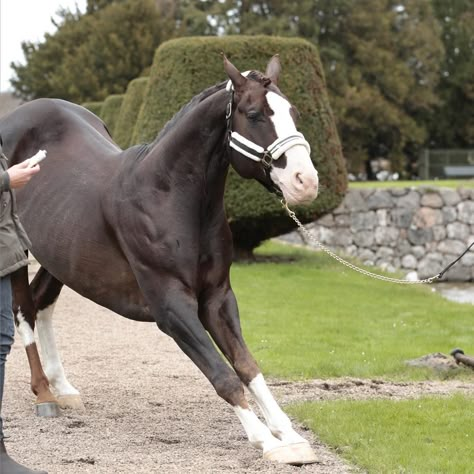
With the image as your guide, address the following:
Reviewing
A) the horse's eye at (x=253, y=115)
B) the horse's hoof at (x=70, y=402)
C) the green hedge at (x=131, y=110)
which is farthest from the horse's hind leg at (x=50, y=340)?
the green hedge at (x=131, y=110)

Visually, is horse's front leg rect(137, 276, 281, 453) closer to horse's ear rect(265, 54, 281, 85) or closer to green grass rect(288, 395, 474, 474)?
green grass rect(288, 395, 474, 474)

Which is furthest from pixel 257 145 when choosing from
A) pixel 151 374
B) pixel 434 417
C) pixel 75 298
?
pixel 75 298

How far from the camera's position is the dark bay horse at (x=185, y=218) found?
4.91 metres

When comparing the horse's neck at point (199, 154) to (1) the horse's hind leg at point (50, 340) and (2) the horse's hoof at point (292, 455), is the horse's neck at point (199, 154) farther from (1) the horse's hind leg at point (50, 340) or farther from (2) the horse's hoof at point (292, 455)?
(1) the horse's hind leg at point (50, 340)

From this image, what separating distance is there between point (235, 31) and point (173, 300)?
38.9 meters

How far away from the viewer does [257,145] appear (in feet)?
16.1

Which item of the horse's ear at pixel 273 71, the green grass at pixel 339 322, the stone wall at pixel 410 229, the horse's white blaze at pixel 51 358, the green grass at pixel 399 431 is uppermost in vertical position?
the horse's ear at pixel 273 71

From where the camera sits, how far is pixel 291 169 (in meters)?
4.76

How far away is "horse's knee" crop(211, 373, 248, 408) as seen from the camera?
16.2 ft

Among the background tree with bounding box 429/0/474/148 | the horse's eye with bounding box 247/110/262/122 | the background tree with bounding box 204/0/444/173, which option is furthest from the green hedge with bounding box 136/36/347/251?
the background tree with bounding box 429/0/474/148

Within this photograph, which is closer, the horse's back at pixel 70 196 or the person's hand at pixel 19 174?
the person's hand at pixel 19 174

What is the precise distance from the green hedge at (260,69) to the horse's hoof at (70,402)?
9.68 metres

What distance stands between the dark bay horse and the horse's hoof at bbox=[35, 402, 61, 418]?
0.10ft

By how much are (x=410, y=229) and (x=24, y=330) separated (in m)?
14.5
